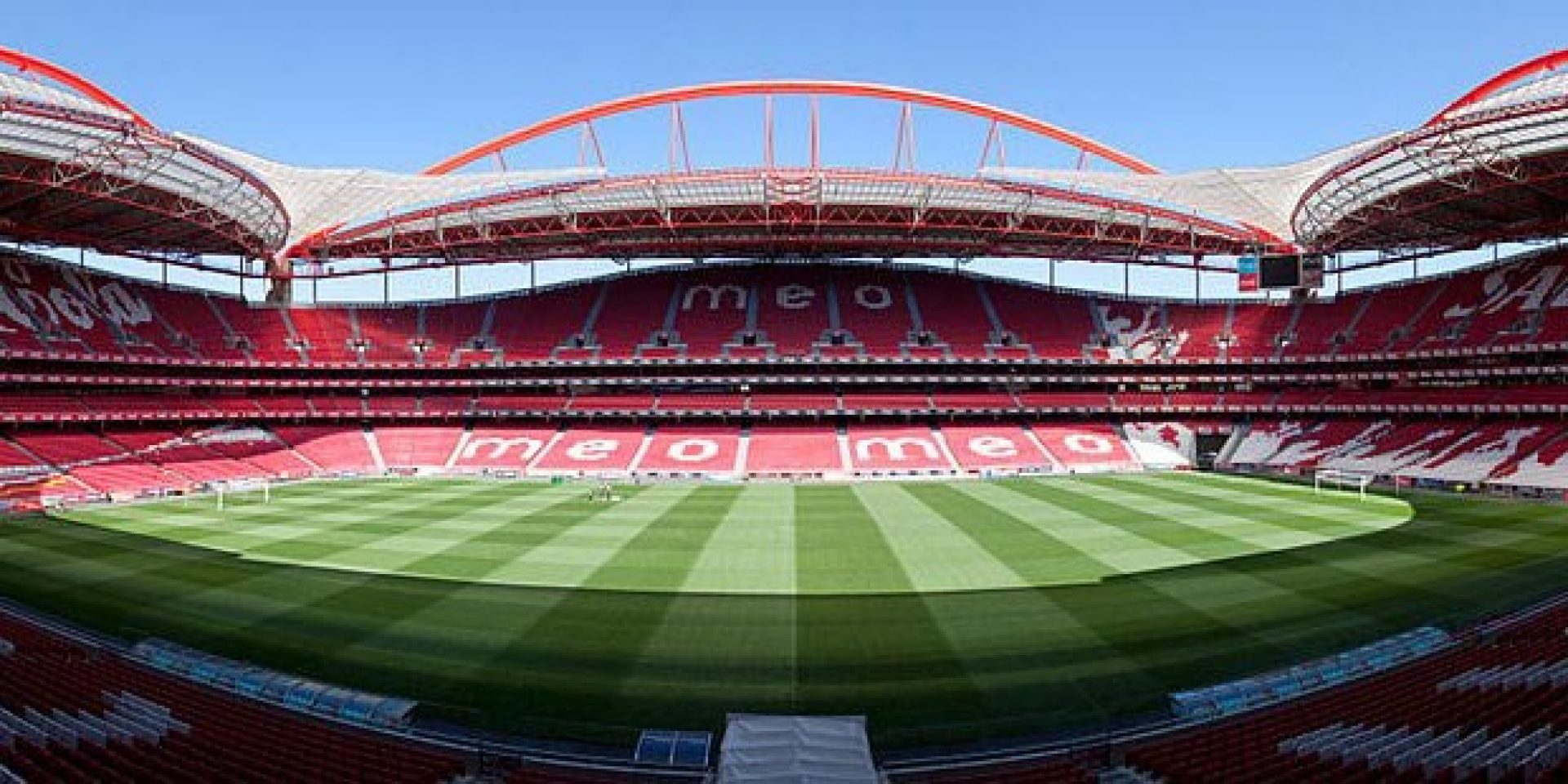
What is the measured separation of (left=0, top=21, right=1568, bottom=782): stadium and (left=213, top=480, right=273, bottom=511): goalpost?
514 millimetres

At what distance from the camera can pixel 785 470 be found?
1853 inches

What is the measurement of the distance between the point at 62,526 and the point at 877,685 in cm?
3147

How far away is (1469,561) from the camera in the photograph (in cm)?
2172

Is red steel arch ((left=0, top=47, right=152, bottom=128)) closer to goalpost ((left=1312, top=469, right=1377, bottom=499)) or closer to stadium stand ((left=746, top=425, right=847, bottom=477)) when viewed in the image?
stadium stand ((left=746, top=425, right=847, bottom=477))

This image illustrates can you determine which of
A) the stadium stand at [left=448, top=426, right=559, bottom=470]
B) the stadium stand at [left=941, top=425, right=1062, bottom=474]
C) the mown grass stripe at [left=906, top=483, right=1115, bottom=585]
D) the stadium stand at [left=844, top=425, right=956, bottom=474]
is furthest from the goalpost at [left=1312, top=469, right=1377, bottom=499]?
the stadium stand at [left=448, top=426, right=559, bottom=470]

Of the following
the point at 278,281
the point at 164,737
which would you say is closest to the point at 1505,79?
the point at 164,737

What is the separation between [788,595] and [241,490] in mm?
34904

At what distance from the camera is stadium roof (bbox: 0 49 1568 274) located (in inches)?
1291

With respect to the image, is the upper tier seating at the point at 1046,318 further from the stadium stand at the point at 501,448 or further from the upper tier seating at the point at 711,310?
the stadium stand at the point at 501,448

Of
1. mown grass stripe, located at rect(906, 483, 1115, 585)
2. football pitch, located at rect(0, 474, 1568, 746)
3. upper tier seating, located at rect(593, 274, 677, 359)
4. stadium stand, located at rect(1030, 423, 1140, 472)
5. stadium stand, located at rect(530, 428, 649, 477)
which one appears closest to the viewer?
football pitch, located at rect(0, 474, 1568, 746)

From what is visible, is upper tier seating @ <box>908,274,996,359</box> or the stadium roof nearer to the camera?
the stadium roof

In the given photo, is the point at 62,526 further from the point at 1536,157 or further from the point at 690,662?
the point at 1536,157

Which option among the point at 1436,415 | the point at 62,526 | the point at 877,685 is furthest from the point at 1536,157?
the point at 62,526

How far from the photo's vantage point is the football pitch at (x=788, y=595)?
1312cm
